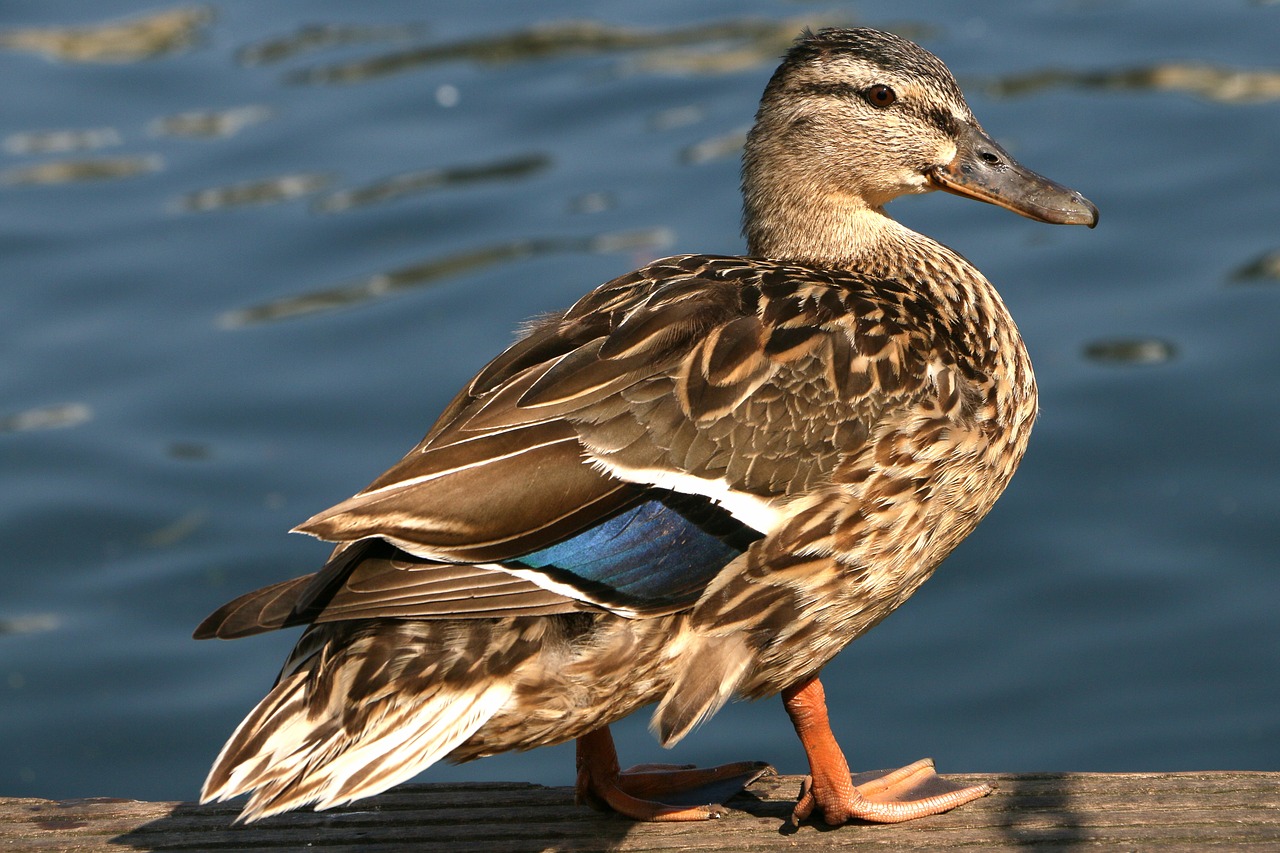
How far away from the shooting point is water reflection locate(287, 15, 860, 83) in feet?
36.5

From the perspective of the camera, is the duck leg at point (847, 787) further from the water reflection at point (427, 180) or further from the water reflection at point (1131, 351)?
the water reflection at point (427, 180)

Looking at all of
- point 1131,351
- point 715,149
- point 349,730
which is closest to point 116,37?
point 715,149

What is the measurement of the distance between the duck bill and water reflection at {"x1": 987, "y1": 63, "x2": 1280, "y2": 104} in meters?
5.65

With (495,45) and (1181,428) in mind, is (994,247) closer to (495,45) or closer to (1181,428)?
(1181,428)

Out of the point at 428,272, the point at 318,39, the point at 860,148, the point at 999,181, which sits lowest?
the point at 999,181

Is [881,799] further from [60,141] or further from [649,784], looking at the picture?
[60,141]

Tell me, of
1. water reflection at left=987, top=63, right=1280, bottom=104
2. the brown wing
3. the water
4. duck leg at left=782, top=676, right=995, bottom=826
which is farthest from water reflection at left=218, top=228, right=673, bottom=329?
duck leg at left=782, top=676, right=995, bottom=826

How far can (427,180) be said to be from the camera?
10.0m

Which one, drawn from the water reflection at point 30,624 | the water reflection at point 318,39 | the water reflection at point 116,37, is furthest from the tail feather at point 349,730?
the water reflection at point 116,37

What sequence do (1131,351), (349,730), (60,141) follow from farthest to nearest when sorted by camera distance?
(60,141) < (1131,351) < (349,730)

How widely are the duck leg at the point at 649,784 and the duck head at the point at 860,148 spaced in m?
1.34

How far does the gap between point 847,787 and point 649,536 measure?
76 cm

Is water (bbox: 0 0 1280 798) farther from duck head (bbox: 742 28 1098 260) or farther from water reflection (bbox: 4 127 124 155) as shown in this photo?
duck head (bbox: 742 28 1098 260)

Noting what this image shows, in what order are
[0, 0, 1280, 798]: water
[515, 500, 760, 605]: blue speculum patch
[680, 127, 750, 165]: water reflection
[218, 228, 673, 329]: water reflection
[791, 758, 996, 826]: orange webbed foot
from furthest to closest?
[680, 127, 750, 165]: water reflection < [218, 228, 673, 329]: water reflection < [0, 0, 1280, 798]: water < [791, 758, 996, 826]: orange webbed foot < [515, 500, 760, 605]: blue speculum patch
